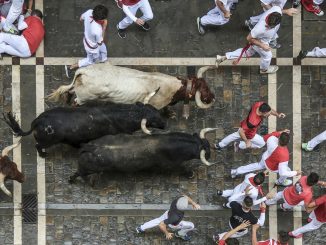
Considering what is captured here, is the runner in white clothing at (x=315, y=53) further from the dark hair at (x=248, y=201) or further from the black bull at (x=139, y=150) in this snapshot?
the dark hair at (x=248, y=201)

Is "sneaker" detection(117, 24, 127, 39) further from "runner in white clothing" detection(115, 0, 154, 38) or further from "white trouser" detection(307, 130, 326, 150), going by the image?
"white trouser" detection(307, 130, 326, 150)

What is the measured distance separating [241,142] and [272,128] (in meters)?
1.22

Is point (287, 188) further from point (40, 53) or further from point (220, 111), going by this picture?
point (40, 53)

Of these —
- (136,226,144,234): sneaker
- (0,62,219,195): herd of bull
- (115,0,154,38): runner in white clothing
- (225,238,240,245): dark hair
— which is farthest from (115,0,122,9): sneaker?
(225,238,240,245): dark hair

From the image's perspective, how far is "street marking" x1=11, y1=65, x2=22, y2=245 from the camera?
52.0 ft

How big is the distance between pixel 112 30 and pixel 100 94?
256 centimetres

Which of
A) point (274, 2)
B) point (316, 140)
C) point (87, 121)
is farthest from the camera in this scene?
point (316, 140)

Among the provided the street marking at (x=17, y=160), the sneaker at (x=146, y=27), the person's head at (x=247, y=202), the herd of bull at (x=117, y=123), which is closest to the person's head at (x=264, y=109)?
the herd of bull at (x=117, y=123)

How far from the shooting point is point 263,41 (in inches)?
582

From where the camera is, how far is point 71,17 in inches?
648

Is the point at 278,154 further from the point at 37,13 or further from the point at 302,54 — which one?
the point at 37,13

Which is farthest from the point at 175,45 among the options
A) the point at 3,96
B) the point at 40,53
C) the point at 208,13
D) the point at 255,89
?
the point at 3,96

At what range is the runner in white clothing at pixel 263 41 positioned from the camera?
1399 centimetres

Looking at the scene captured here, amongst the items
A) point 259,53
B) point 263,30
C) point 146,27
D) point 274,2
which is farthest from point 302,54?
point 146,27
